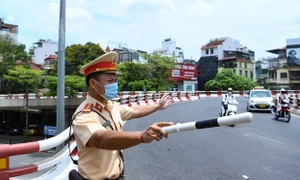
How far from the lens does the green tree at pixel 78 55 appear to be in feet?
137

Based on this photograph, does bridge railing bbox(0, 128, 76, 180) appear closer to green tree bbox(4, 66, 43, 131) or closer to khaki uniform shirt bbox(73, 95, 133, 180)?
khaki uniform shirt bbox(73, 95, 133, 180)

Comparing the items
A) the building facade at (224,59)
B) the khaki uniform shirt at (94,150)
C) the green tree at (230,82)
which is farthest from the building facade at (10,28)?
the khaki uniform shirt at (94,150)

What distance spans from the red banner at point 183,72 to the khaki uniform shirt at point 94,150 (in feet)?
143

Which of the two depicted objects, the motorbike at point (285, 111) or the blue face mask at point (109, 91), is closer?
the blue face mask at point (109, 91)

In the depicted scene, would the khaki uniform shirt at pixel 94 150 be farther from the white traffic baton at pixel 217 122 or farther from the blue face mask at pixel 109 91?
the white traffic baton at pixel 217 122

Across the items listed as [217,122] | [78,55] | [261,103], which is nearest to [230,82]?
[78,55]

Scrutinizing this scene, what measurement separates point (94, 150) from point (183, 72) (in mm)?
49006

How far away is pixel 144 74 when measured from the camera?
143 feet

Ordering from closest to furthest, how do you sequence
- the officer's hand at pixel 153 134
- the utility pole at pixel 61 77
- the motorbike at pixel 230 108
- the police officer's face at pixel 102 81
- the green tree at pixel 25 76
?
the officer's hand at pixel 153 134, the police officer's face at pixel 102 81, the utility pole at pixel 61 77, the motorbike at pixel 230 108, the green tree at pixel 25 76

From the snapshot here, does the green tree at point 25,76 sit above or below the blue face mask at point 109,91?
above

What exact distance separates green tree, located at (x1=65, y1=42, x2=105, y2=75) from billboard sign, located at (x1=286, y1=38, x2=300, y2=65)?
33522 mm

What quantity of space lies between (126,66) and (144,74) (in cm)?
287

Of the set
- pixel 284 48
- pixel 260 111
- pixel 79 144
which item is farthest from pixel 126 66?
pixel 79 144

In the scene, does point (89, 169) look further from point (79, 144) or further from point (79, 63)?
point (79, 63)
